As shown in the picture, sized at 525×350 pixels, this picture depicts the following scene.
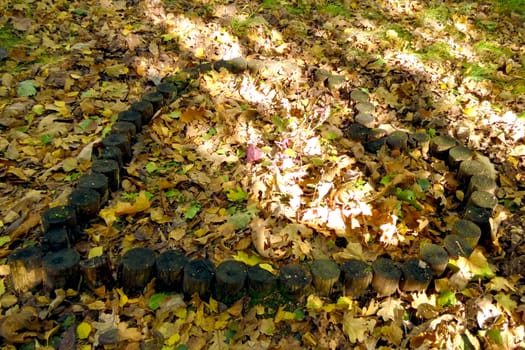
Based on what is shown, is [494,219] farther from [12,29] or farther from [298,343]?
[12,29]

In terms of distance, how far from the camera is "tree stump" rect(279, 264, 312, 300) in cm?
306

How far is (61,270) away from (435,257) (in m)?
2.36

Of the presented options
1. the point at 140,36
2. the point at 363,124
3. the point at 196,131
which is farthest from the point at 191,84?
the point at 363,124

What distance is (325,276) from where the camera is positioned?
122 inches

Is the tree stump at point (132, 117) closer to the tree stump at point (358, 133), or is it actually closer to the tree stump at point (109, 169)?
the tree stump at point (109, 169)

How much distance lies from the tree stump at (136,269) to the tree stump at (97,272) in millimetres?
77

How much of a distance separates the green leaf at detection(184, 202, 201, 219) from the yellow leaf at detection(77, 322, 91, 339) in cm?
109

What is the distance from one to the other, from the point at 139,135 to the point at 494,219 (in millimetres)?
2989

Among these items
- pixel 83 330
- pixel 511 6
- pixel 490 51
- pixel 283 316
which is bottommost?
pixel 83 330

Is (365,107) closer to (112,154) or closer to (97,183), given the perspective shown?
(112,154)

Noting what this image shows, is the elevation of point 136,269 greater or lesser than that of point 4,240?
greater

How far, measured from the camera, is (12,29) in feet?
18.8

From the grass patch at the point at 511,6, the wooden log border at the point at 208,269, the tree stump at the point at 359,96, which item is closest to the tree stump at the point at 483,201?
the wooden log border at the point at 208,269

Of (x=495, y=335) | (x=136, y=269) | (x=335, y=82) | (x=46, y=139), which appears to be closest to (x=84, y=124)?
(x=46, y=139)
